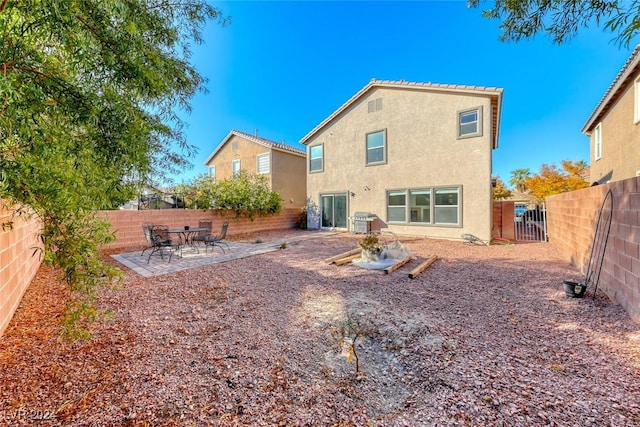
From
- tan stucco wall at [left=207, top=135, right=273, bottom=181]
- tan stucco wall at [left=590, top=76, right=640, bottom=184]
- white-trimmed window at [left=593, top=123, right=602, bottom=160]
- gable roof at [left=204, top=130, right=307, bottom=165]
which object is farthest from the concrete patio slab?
white-trimmed window at [left=593, top=123, right=602, bottom=160]

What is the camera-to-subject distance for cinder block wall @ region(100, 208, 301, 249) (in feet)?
32.7

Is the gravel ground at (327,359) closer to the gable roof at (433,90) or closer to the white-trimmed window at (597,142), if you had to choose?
the gable roof at (433,90)

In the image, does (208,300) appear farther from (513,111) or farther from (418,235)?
(513,111)

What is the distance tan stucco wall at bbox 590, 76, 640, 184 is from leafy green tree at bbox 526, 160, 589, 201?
10466 mm

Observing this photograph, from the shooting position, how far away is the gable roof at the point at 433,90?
10477mm

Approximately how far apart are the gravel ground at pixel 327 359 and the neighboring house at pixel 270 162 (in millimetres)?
13470

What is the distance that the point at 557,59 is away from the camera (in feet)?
30.9

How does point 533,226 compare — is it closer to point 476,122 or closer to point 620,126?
point 620,126

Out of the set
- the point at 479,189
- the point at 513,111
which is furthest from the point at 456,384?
the point at 513,111

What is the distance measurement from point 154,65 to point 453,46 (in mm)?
13814

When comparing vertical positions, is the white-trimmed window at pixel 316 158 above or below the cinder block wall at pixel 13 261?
above

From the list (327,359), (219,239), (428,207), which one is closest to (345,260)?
(219,239)

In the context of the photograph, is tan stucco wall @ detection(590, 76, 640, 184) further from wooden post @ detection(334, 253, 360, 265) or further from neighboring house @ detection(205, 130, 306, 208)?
neighboring house @ detection(205, 130, 306, 208)

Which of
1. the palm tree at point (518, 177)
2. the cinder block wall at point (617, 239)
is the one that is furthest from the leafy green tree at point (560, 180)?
the cinder block wall at point (617, 239)
